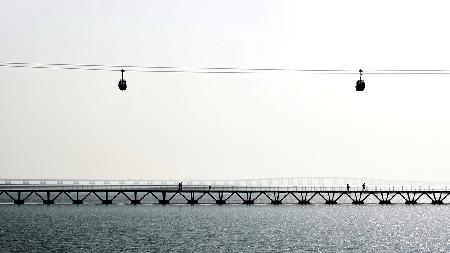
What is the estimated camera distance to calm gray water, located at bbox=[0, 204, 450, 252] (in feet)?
209

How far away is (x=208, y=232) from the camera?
251 feet

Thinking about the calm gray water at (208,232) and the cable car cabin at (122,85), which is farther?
Result: the calm gray water at (208,232)

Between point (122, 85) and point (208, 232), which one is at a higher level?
point (122, 85)

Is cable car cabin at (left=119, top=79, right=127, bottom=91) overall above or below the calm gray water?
above

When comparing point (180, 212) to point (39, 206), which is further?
point (39, 206)

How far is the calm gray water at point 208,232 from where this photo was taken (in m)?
63.7

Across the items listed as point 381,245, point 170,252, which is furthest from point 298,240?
point 170,252

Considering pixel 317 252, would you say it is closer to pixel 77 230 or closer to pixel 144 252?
pixel 144 252

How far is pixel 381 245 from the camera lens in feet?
225

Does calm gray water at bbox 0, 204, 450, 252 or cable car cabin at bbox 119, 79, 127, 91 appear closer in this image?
cable car cabin at bbox 119, 79, 127, 91

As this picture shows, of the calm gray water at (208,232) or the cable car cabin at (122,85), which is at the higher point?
the cable car cabin at (122,85)

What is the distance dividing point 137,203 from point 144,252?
65.5 m

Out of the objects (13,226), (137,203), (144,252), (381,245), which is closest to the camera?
(144,252)

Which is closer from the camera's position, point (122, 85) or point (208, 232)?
point (122, 85)
